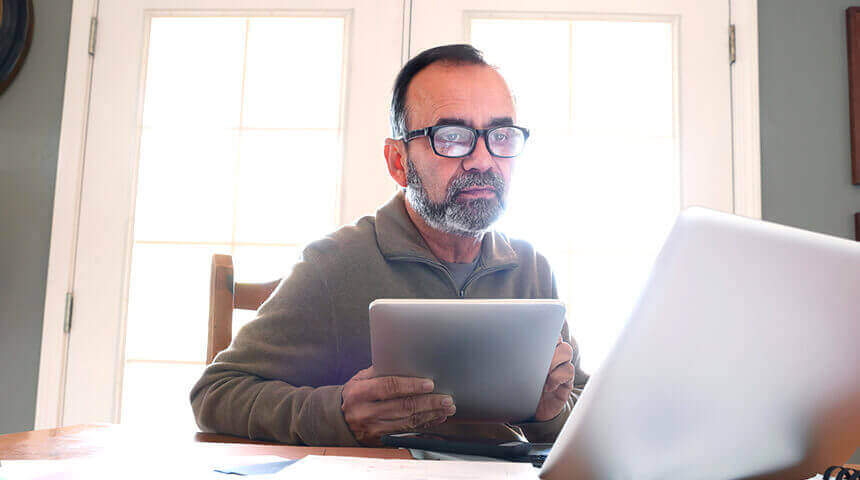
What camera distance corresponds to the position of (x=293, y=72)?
1884 mm

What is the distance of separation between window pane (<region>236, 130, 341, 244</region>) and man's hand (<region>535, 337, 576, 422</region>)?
115 centimetres

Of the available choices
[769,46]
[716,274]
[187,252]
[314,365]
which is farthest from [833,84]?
[187,252]

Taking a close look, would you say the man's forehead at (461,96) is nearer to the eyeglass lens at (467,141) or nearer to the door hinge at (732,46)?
the eyeglass lens at (467,141)

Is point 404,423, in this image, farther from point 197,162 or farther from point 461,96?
point 197,162

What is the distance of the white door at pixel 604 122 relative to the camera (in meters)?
1.80

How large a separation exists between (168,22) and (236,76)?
28 cm

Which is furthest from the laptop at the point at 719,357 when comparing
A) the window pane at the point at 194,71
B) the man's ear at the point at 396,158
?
the window pane at the point at 194,71

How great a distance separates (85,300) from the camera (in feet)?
6.03

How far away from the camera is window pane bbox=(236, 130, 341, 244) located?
6.06ft

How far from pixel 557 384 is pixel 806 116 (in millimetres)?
1483

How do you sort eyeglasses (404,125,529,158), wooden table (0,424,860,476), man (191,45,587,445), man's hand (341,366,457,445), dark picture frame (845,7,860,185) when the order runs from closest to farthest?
wooden table (0,424,860,476), man's hand (341,366,457,445), man (191,45,587,445), eyeglasses (404,125,529,158), dark picture frame (845,7,860,185)

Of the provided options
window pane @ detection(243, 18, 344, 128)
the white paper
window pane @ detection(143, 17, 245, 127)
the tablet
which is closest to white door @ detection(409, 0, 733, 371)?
window pane @ detection(243, 18, 344, 128)

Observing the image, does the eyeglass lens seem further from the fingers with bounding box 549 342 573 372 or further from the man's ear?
the fingers with bounding box 549 342 573 372

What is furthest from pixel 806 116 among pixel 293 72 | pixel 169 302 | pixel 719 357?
pixel 169 302
